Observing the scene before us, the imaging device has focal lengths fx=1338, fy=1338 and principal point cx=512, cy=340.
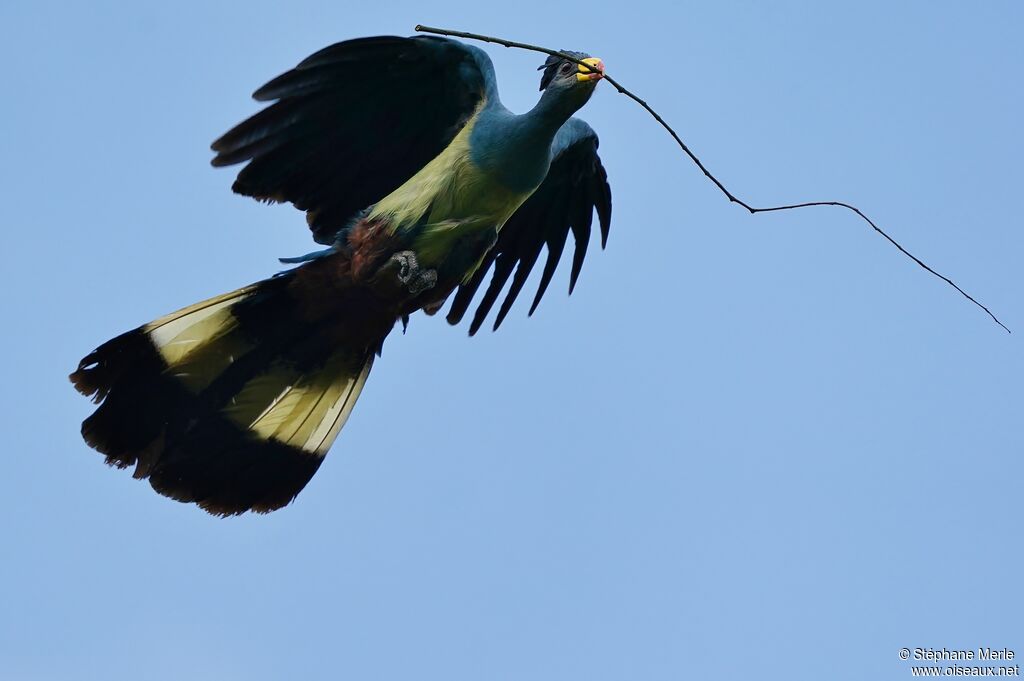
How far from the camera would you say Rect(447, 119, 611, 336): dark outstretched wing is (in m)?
6.61

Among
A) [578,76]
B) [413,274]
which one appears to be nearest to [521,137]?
[578,76]

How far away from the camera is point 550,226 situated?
6793 mm

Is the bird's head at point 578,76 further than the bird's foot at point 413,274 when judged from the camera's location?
No

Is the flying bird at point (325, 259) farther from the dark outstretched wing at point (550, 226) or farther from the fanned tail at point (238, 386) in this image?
the dark outstretched wing at point (550, 226)

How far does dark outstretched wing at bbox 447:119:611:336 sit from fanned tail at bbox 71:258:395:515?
2.63 feet

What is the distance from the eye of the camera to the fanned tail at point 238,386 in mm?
5648

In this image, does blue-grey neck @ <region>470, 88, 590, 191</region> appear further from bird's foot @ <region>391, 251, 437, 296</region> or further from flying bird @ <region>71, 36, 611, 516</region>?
bird's foot @ <region>391, 251, 437, 296</region>

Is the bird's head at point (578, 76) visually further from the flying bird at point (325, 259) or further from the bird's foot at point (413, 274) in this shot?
the bird's foot at point (413, 274)

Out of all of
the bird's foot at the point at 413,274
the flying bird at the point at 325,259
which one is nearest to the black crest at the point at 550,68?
the flying bird at the point at 325,259

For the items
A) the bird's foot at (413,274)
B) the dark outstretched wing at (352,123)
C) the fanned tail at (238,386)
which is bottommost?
the fanned tail at (238,386)

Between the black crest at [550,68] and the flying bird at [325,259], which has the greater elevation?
the black crest at [550,68]

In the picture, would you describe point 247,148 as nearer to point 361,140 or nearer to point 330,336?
point 361,140

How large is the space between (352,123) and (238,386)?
49.7 inches

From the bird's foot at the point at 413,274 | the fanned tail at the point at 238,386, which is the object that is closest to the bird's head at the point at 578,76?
the bird's foot at the point at 413,274
